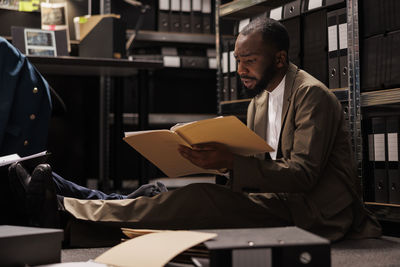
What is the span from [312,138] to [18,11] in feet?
8.59

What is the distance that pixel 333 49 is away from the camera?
2.24 m

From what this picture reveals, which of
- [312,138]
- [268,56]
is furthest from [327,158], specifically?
[268,56]

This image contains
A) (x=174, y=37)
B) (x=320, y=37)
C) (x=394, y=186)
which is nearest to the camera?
(x=394, y=186)

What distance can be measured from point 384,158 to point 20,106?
4.45 feet

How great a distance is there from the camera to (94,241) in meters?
1.66

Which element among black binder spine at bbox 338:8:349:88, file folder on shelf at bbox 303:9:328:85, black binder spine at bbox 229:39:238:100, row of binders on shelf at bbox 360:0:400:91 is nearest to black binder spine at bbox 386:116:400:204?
row of binders on shelf at bbox 360:0:400:91

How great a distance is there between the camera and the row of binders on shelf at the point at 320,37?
2211mm

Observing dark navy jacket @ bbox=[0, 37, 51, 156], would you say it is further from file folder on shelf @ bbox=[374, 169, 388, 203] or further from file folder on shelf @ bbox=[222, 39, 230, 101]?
file folder on shelf @ bbox=[374, 169, 388, 203]

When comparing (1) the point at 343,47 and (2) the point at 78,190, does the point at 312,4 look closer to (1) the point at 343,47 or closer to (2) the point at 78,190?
(1) the point at 343,47

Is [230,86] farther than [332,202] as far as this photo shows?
Yes

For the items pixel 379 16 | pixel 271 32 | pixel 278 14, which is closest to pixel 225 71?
pixel 278 14

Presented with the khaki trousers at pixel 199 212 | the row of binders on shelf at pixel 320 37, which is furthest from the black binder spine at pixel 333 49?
the khaki trousers at pixel 199 212

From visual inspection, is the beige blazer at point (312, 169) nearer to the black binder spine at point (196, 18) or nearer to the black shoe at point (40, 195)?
the black shoe at point (40, 195)

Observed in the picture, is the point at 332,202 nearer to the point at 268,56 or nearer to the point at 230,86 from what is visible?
the point at 268,56
